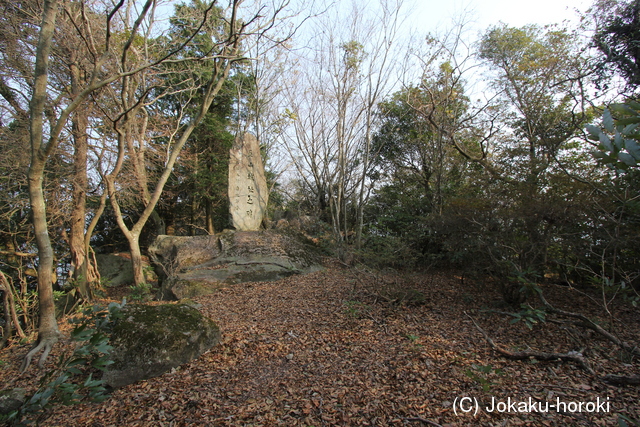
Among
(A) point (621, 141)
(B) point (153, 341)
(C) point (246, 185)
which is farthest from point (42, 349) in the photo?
(C) point (246, 185)

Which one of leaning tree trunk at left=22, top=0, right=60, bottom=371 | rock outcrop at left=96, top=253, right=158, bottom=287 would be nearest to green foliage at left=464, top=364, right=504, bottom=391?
leaning tree trunk at left=22, top=0, right=60, bottom=371

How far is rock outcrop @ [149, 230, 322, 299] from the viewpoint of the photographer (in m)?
6.23

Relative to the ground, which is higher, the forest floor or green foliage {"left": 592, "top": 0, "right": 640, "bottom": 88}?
green foliage {"left": 592, "top": 0, "right": 640, "bottom": 88}

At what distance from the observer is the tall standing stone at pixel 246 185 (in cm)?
859

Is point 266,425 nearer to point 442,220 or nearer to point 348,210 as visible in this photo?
point 442,220

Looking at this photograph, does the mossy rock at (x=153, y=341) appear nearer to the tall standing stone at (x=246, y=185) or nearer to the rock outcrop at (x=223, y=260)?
the rock outcrop at (x=223, y=260)

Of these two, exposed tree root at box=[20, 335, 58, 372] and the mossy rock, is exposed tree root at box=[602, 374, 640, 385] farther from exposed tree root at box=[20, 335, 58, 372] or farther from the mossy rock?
exposed tree root at box=[20, 335, 58, 372]

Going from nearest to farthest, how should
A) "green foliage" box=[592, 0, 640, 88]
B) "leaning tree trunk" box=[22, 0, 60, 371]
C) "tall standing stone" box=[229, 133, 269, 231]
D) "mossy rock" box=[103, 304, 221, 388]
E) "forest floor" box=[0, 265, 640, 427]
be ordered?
1. "forest floor" box=[0, 265, 640, 427]
2. "mossy rock" box=[103, 304, 221, 388]
3. "leaning tree trunk" box=[22, 0, 60, 371]
4. "green foliage" box=[592, 0, 640, 88]
5. "tall standing stone" box=[229, 133, 269, 231]

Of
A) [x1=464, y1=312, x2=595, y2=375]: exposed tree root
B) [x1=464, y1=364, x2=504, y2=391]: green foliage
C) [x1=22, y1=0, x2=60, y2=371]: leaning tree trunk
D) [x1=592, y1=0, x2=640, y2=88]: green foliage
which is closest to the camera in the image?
[x1=464, y1=364, x2=504, y2=391]: green foliage

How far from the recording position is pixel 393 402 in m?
2.43

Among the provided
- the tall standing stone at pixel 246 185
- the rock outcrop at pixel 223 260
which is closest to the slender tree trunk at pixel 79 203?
the rock outcrop at pixel 223 260

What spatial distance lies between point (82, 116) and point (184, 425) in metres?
6.86

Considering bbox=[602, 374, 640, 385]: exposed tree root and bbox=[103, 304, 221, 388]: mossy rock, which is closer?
bbox=[602, 374, 640, 385]: exposed tree root

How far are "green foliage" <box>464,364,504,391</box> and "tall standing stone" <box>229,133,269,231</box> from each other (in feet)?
22.4
